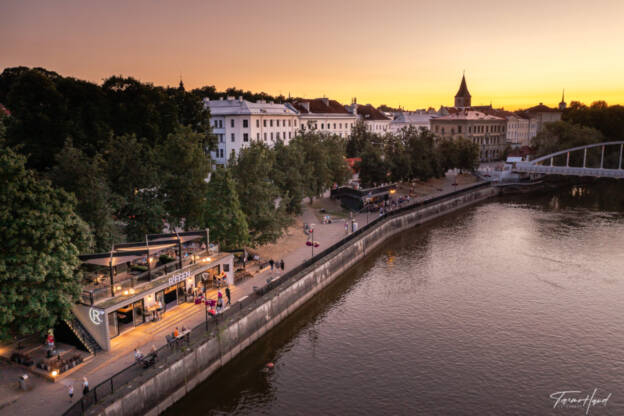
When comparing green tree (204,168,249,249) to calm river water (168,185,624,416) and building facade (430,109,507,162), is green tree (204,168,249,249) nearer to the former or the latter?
calm river water (168,185,624,416)

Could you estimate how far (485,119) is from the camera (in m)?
152

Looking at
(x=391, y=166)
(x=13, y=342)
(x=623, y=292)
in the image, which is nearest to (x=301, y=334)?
(x=13, y=342)

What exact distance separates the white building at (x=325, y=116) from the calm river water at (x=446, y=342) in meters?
69.5

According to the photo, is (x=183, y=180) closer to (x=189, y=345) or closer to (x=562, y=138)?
(x=189, y=345)

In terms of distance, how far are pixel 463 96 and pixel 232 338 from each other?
186 metres

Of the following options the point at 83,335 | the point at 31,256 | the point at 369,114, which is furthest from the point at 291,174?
the point at 369,114

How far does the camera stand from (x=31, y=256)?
22328mm

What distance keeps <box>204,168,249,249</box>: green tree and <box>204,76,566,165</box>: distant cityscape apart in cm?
2138

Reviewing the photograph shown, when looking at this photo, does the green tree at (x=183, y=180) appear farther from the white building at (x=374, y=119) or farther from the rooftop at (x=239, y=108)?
the white building at (x=374, y=119)

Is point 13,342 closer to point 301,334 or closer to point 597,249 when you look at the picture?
point 301,334

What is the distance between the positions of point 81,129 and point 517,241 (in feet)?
182

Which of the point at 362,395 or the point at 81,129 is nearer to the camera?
the point at 362,395

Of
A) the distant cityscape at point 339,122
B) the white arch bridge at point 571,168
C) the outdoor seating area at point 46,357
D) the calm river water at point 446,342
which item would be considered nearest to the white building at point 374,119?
the distant cityscape at point 339,122

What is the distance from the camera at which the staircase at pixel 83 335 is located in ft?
81.3
